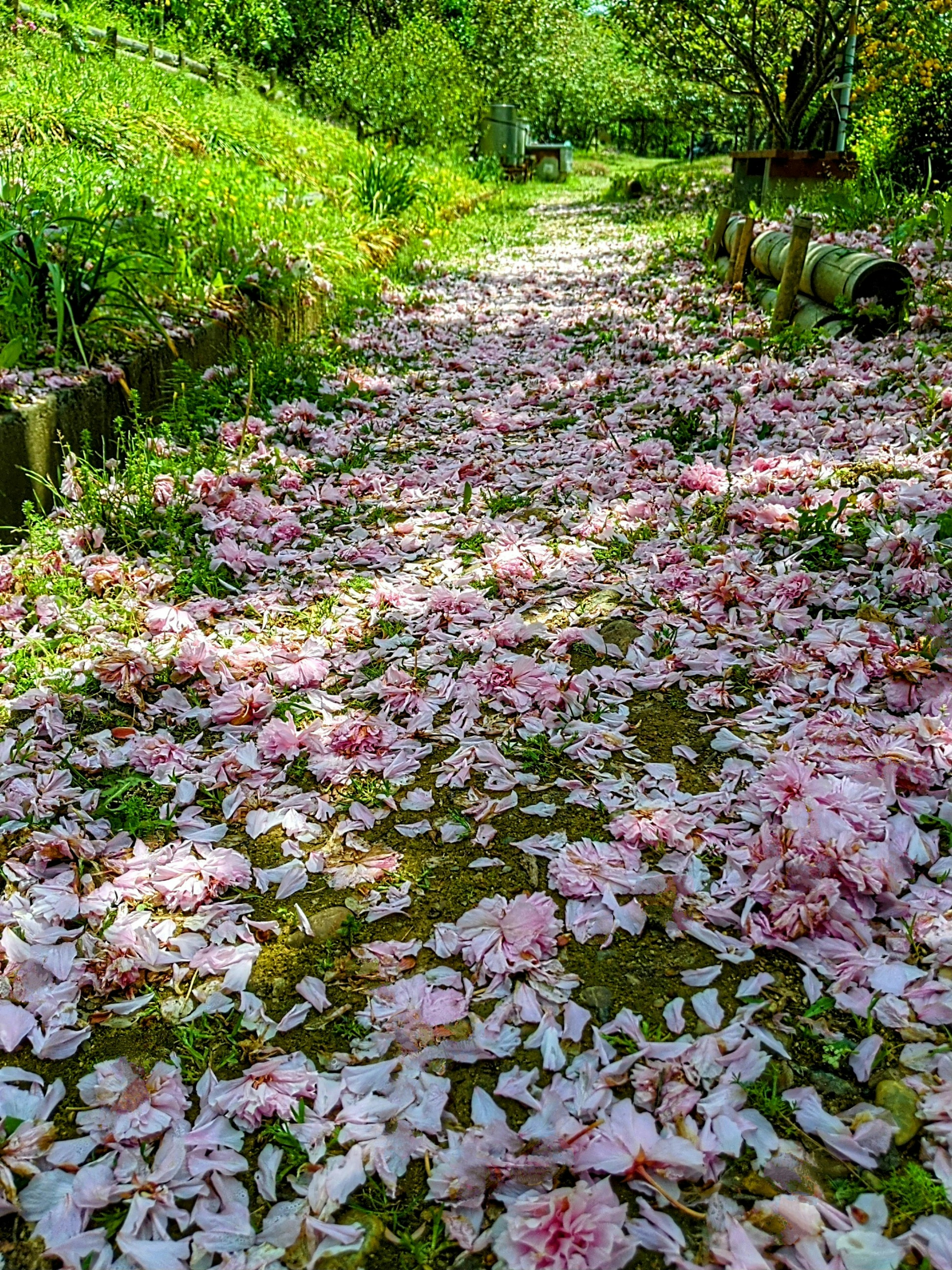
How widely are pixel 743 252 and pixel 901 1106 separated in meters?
7.09

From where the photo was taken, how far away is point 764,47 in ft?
39.3

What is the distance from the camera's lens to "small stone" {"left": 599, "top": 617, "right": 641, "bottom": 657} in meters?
2.76

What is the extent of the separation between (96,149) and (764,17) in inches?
387

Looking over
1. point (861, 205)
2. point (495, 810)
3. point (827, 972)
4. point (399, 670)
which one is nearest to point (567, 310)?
point (861, 205)

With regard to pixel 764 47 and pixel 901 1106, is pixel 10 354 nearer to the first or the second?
pixel 901 1106

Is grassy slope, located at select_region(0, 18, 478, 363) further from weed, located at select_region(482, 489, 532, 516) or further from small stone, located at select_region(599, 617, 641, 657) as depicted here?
small stone, located at select_region(599, 617, 641, 657)

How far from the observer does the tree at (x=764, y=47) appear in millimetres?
10523

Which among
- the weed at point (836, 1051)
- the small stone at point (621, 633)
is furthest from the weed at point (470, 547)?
the weed at point (836, 1051)

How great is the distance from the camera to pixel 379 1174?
4.52 feet

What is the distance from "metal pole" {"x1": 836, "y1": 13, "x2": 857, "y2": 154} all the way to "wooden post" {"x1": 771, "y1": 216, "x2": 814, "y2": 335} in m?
5.39

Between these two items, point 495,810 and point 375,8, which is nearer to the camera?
point 495,810

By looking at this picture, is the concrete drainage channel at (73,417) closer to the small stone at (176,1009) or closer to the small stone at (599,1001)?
the small stone at (176,1009)

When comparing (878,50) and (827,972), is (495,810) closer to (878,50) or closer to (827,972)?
(827,972)

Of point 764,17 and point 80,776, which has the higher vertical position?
point 764,17
